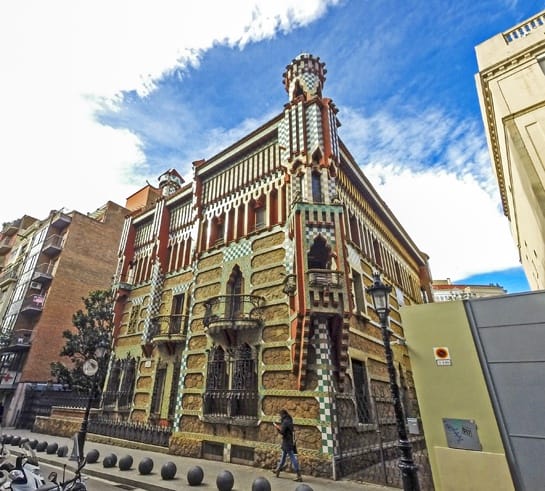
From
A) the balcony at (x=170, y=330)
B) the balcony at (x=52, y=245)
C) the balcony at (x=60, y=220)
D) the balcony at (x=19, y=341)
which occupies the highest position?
the balcony at (x=60, y=220)

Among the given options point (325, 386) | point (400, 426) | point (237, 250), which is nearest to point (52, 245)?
point (237, 250)

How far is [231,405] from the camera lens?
411 inches

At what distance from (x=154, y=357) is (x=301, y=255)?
964 cm

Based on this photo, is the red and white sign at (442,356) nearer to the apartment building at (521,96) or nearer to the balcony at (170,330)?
the apartment building at (521,96)

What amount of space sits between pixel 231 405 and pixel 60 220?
27.2m

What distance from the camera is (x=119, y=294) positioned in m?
17.9

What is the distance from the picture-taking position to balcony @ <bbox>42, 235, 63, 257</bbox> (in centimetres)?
2702

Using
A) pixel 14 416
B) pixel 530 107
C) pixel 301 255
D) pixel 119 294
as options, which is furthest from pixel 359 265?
pixel 14 416

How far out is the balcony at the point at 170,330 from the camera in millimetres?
13523

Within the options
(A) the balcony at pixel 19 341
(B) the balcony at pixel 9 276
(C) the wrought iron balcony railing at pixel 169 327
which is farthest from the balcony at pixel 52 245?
(C) the wrought iron balcony railing at pixel 169 327

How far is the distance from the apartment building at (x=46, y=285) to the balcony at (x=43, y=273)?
0.07 meters

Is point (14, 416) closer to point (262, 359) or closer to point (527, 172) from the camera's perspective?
point (262, 359)

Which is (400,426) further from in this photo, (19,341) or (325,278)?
(19,341)

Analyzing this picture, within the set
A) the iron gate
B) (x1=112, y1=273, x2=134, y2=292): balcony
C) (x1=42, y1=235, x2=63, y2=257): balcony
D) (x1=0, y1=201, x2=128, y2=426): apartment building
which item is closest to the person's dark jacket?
the iron gate
